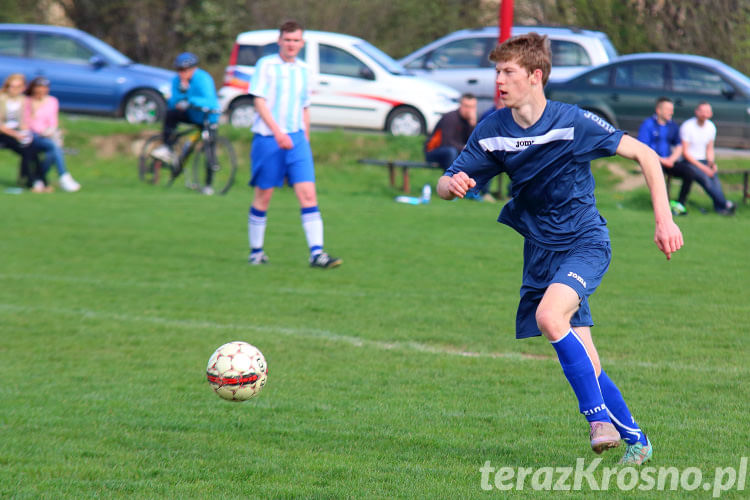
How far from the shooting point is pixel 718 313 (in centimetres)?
769

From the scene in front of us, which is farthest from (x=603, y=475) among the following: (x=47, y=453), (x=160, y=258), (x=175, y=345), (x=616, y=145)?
(x=160, y=258)

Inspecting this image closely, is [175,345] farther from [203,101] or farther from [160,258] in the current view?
[203,101]

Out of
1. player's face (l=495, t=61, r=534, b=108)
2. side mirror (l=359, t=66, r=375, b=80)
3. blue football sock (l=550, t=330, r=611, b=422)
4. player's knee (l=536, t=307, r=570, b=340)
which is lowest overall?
blue football sock (l=550, t=330, r=611, b=422)

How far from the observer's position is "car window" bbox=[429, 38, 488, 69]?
20.0 m

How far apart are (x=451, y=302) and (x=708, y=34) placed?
53.2 ft

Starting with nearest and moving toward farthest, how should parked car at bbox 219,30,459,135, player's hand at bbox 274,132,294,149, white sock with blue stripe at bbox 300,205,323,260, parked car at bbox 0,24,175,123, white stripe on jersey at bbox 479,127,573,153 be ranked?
white stripe on jersey at bbox 479,127,573,153
player's hand at bbox 274,132,294,149
white sock with blue stripe at bbox 300,205,323,260
parked car at bbox 219,30,459,135
parked car at bbox 0,24,175,123

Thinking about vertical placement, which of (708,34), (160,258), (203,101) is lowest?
(160,258)

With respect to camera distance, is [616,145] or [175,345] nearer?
[616,145]

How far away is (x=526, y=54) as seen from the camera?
14.5ft

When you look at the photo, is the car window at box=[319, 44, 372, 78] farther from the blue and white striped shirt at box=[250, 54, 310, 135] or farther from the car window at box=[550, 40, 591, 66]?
the blue and white striped shirt at box=[250, 54, 310, 135]

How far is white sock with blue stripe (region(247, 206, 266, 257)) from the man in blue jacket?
232 inches

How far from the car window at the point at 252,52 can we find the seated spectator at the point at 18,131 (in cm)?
454

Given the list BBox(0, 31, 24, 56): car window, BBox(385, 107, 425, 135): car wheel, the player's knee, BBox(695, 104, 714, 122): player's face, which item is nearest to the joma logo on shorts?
the player's knee

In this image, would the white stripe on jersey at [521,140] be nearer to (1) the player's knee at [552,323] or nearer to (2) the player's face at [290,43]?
(1) the player's knee at [552,323]
